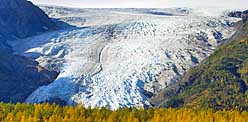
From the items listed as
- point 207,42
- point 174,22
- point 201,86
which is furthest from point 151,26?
point 201,86

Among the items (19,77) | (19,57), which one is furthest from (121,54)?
(19,57)

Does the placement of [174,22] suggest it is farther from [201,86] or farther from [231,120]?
[231,120]

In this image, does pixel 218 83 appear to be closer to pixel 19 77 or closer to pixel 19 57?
pixel 19 77

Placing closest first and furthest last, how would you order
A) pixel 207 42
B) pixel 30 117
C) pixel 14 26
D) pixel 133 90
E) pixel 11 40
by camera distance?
pixel 30 117 < pixel 133 90 < pixel 207 42 < pixel 11 40 < pixel 14 26

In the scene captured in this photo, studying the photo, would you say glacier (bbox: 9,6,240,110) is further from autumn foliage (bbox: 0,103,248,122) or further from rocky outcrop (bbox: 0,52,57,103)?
autumn foliage (bbox: 0,103,248,122)

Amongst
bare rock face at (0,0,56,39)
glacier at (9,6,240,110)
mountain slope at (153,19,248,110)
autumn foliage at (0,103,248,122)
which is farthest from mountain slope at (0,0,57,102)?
autumn foliage at (0,103,248,122)

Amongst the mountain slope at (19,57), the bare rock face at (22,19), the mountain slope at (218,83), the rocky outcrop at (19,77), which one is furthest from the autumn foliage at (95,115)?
the bare rock face at (22,19)
